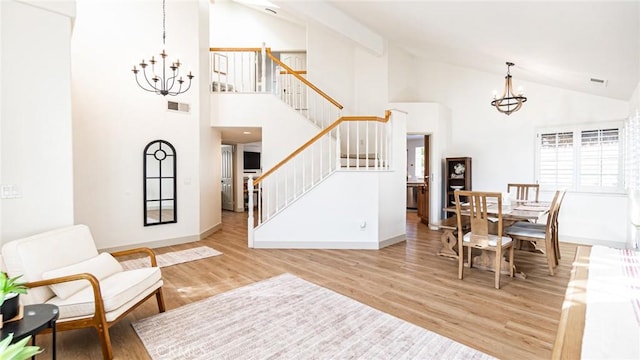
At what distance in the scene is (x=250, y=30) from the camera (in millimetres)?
7871

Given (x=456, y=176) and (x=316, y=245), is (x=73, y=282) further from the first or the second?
(x=456, y=176)

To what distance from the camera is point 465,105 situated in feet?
21.4

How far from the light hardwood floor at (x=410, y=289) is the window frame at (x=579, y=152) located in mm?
1092

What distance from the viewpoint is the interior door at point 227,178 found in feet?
29.4

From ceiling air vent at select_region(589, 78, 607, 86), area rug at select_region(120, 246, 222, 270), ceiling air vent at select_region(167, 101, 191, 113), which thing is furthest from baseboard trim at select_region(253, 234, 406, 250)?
ceiling air vent at select_region(589, 78, 607, 86)

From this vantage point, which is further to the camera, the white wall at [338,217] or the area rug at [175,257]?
the white wall at [338,217]

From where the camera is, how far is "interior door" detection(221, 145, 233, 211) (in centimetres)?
895

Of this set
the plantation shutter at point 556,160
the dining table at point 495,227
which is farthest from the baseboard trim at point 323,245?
the plantation shutter at point 556,160

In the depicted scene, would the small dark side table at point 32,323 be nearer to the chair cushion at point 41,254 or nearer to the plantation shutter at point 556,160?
the chair cushion at point 41,254

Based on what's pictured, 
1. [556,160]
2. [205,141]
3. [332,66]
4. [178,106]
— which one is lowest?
[556,160]

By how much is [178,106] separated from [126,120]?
84 cm

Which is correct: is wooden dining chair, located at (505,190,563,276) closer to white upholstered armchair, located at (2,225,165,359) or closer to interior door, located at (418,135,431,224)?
interior door, located at (418,135,431,224)

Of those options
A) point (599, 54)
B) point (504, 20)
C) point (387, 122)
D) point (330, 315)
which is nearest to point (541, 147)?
point (599, 54)

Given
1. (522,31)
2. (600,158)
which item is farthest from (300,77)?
(600,158)
